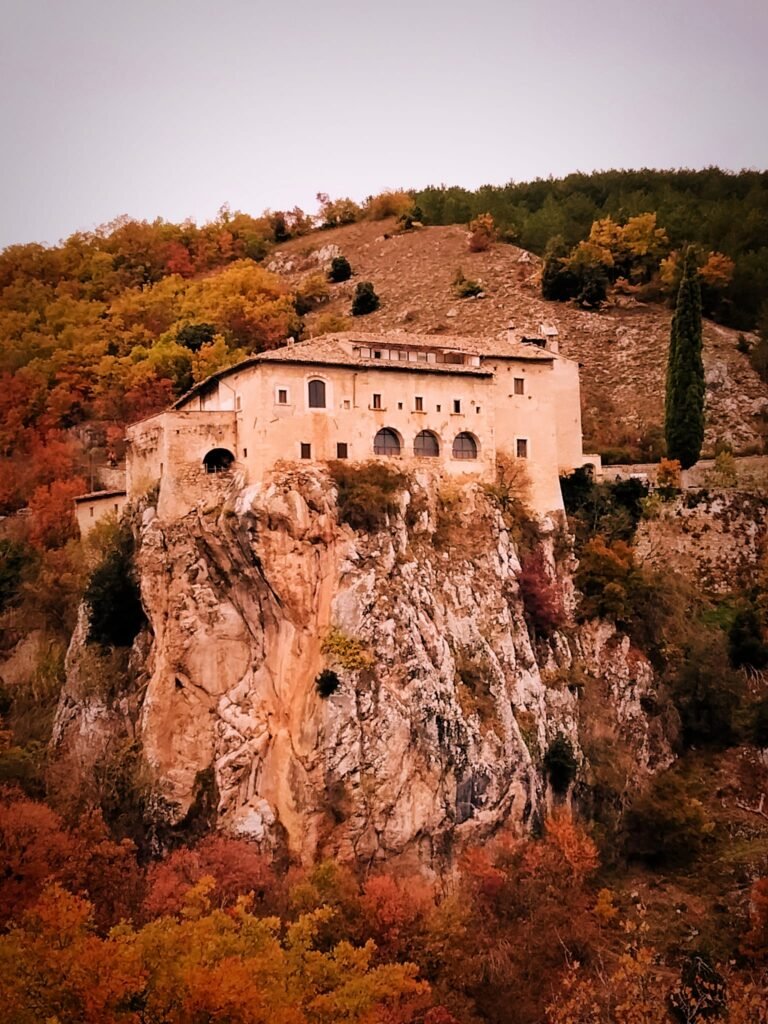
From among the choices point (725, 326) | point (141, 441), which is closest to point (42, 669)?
point (141, 441)

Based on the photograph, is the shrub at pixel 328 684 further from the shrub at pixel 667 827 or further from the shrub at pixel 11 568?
the shrub at pixel 11 568

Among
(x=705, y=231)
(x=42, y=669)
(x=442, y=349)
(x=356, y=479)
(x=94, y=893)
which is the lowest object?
(x=94, y=893)

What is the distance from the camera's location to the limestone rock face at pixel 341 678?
5266 cm

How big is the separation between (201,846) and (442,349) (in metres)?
20.8

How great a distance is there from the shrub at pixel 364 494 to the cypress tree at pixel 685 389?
16.1m

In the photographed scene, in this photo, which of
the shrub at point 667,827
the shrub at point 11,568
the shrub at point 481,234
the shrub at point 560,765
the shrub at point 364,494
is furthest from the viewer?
the shrub at point 481,234

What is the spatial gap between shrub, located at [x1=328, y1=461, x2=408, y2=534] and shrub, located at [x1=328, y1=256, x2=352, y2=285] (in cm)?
4312

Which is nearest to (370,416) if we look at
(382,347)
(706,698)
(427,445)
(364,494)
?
(427,445)

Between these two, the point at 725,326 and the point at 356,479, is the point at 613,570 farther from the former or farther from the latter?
the point at 725,326

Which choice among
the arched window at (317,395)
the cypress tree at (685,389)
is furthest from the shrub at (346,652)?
the cypress tree at (685,389)

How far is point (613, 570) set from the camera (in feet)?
204

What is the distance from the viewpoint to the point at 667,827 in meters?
56.6

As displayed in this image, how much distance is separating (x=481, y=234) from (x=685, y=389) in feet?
110

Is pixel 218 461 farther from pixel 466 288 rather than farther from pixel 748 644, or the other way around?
pixel 466 288
